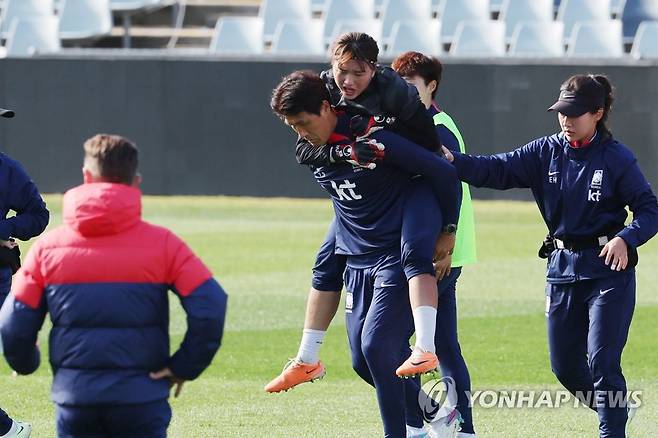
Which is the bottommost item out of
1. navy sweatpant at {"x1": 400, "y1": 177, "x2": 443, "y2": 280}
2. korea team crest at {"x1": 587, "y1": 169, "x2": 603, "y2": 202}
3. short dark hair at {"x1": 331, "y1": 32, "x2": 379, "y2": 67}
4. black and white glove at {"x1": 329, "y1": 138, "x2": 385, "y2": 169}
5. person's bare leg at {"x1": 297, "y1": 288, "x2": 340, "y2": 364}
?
person's bare leg at {"x1": 297, "y1": 288, "x2": 340, "y2": 364}

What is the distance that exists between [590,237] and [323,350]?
3980 millimetres

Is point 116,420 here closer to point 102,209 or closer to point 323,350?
point 102,209

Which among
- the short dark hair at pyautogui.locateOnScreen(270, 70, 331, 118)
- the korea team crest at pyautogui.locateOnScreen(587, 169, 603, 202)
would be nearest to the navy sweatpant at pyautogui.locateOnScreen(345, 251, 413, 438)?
the short dark hair at pyautogui.locateOnScreen(270, 70, 331, 118)

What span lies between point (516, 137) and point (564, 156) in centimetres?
1409

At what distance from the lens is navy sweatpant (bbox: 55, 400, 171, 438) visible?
443 centimetres

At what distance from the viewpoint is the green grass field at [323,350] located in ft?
24.2

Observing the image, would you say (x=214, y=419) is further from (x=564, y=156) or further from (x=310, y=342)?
(x=564, y=156)

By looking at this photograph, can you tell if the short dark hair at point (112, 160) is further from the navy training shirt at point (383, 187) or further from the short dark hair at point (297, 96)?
the navy training shirt at point (383, 187)

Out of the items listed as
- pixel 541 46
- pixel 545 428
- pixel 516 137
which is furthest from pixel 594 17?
pixel 545 428

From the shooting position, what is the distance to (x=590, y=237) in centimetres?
625

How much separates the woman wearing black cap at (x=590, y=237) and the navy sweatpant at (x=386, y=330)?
807 mm

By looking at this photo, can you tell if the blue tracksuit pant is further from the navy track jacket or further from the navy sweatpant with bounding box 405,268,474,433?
the navy sweatpant with bounding box 405,268,474,433

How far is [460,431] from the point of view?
6.54 m

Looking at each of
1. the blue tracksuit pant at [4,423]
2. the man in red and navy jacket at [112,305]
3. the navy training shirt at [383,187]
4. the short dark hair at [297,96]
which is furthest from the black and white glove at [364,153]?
the blue tracksuit pant at [4,423]
